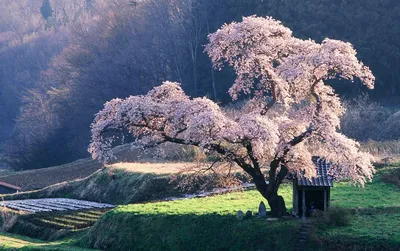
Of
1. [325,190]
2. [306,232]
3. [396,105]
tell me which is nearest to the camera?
[306,232]

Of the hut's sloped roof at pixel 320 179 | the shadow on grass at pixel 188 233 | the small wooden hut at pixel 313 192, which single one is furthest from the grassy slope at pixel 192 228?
the hut's sloped roof at pixel 320 179

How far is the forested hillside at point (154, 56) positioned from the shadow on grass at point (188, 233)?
24154 millimetres

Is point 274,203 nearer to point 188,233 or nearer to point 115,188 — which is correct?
point 188,233

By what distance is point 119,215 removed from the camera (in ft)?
105

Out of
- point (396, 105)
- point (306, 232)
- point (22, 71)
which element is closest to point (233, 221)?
point (306, 232)

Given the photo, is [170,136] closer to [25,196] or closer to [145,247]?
[145,247]

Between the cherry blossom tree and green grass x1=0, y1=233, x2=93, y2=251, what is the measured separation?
5.04 metres

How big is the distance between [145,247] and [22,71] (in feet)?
287

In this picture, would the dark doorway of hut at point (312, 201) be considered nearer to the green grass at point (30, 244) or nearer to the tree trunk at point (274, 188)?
the tree trunk at point (274, 188)

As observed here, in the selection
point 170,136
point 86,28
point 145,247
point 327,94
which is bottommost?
point 145,247

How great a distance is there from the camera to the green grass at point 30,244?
2989cm

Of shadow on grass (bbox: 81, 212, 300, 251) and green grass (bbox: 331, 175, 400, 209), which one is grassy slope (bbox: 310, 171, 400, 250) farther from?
shadow on grass (bbox: 81, 212, 300, 251)

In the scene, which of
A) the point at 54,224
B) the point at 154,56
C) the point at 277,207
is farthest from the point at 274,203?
the point at 154,56

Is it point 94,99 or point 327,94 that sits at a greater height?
point 94,99
